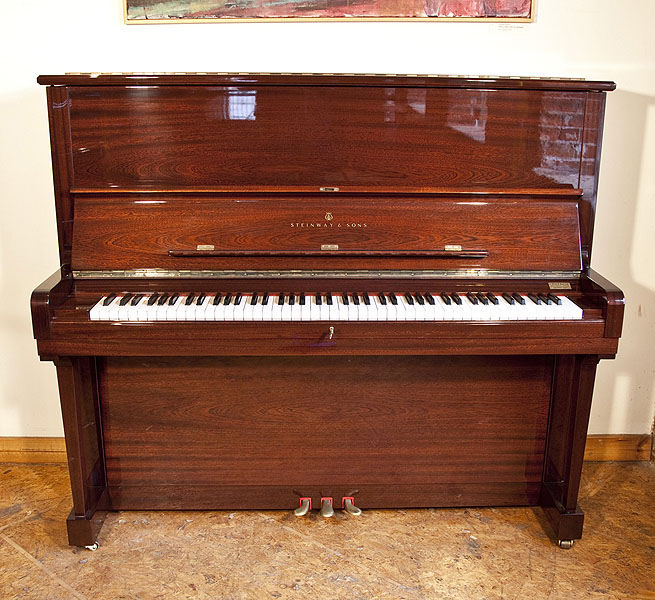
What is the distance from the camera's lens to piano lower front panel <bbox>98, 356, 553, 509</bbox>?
88.1 inches

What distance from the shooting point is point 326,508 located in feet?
7.56

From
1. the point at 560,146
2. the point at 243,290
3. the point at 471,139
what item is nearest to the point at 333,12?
the point at 471,139

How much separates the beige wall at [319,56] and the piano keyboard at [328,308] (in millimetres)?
791

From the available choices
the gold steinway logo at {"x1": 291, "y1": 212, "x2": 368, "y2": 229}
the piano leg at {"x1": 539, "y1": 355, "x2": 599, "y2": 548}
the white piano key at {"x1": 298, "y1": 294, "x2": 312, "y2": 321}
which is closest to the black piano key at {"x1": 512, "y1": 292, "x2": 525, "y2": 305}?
the piano leg at {"x1": 539, "y1": 355, "x2": 599, "y2": 548}

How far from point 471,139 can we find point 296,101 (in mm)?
579

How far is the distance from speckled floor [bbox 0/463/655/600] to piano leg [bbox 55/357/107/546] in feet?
0.28

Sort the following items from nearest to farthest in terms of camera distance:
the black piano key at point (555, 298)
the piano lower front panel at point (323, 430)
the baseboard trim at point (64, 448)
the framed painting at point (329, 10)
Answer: the black piano key at point (555, 298), the piano lower front panel at point (323, 430), the framed painting at point (329, 10), the baseboard trim at point (64, 448)

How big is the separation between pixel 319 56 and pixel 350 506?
1635 millimetres

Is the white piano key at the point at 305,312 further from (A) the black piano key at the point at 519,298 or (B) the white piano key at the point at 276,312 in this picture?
(A) the black piano key at the point at 519,298

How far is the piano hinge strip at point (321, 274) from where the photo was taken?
2.09 meters

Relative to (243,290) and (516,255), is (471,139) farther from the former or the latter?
(243,290)

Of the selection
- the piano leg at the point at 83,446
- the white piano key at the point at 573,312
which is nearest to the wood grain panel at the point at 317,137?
the white piano key at the point at 573,312

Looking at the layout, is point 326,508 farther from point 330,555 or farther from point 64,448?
point 64,448

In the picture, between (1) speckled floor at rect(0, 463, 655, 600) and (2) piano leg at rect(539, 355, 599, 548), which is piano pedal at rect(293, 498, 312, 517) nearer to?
(1) speckled floor at rect(0, 463, 655, 600)
